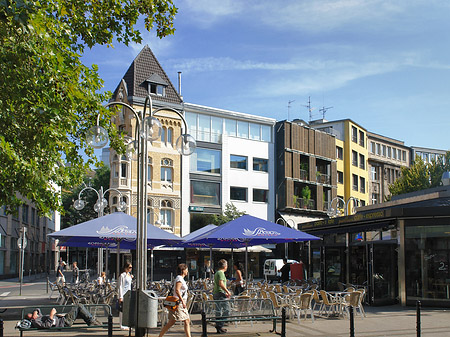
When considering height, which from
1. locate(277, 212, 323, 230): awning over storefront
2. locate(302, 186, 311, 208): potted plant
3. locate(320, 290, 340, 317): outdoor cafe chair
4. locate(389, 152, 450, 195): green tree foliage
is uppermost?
locate(389, 152, 450, 195): green tree foliage

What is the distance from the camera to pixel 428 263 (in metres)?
18.4

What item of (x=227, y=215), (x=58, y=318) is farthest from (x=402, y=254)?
(x=227, y=215)

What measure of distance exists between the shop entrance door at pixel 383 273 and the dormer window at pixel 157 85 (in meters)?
31.4

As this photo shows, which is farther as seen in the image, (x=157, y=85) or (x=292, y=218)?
(x=292, y=218)

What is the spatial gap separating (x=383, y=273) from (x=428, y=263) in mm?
1629

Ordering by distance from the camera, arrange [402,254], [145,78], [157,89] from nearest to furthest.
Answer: [402,254], [145,78], [157,89]

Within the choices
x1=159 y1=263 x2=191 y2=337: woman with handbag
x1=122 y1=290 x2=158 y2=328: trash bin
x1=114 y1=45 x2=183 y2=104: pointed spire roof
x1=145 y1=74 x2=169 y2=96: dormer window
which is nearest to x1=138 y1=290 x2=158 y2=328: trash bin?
x1=122 y1=290 x2=158 y2=328: trash bin

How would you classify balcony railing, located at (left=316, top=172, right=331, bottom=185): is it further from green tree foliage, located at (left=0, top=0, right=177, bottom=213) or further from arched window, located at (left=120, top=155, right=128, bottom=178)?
green tree foliage, located at (left=0, top=0, right=177, bottom=213)

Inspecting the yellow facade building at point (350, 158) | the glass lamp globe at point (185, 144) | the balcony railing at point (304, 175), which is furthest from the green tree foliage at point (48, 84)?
the yellow facade building at point (350, 158)

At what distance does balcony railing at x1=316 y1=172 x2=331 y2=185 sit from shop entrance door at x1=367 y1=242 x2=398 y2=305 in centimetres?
3588

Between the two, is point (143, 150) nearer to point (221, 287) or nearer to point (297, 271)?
point (221, 287)

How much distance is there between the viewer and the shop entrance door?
1903 cm

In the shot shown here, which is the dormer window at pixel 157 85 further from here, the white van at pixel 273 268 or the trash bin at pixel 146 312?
the trash bin at pixel 146 312

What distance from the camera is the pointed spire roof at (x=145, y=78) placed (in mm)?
45812
